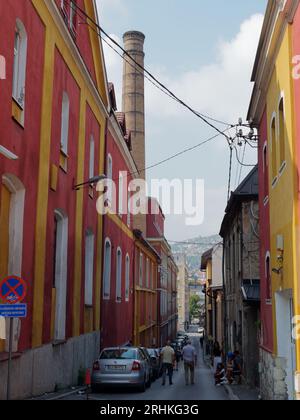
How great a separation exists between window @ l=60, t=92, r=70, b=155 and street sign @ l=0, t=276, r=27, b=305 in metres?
7.20

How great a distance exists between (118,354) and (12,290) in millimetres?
7175

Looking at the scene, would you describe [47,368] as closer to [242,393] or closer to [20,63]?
[242,393]

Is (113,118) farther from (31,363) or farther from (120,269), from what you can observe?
(31,363)

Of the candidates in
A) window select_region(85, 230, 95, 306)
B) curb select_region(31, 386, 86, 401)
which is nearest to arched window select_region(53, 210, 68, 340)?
curb select_region(31, 386, 86, 401)

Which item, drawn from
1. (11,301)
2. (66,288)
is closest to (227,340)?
(66,288)

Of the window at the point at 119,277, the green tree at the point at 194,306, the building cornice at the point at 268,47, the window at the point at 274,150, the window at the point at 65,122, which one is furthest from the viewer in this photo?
the green tree at the point at 194,306

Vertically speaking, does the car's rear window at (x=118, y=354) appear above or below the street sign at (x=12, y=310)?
below

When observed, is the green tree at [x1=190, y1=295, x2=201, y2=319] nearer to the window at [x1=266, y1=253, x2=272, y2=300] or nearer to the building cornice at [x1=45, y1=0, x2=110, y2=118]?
the building cornice at [x1=45, y1=0, x2=110, y2=118]

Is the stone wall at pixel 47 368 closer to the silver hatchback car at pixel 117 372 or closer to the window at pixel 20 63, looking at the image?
the silver hatchback car at pixel 117 372

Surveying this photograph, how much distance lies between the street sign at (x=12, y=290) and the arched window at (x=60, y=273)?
20.1 ft

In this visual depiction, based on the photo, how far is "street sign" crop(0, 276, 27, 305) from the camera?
32.5ft

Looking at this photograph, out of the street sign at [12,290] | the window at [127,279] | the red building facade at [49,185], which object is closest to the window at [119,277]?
the window at [127,279]

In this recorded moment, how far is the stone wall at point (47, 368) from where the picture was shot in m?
11.7

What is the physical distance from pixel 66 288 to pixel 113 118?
33.6 ft
